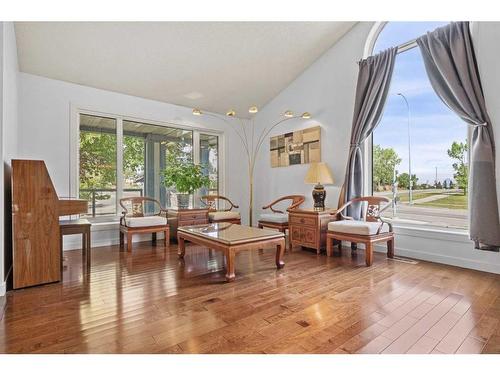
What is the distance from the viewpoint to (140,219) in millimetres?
4121

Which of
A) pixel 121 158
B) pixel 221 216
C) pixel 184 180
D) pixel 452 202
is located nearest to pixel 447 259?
pixel 452 202

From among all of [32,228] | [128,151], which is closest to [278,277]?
[32,228]

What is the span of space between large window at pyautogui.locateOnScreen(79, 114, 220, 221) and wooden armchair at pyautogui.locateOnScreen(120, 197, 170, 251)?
6.8 inches

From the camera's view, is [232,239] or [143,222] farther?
[143,222]

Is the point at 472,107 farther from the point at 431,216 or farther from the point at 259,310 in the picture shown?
the point at 259,310

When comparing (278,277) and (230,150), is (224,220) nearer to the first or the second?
(230,150)

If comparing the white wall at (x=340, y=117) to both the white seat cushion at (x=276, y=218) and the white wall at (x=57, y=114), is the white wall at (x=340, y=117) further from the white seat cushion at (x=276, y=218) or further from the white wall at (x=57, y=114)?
the white wall at (x=57, y=114)

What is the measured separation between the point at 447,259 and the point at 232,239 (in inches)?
99.1

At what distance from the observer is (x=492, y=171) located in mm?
2900

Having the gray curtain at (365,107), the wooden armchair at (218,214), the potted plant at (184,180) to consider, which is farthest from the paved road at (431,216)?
the potted plant at (184,180)

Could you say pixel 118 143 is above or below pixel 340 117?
Answer: below

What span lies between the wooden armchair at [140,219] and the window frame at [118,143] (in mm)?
259

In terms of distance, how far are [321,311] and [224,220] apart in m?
3.05

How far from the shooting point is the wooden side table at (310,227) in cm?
392
